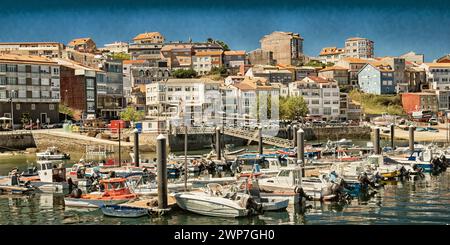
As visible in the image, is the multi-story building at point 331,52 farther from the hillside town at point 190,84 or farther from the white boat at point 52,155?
the white boat at point 52,155

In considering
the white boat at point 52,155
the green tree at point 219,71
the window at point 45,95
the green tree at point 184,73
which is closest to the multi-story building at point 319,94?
the green tree at point 219,71

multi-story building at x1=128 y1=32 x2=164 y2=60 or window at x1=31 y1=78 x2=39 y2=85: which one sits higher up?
multi-story building at x1=128 y1=32 x2=164 y2=60

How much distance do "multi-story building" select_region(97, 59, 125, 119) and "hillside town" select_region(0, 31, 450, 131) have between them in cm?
4

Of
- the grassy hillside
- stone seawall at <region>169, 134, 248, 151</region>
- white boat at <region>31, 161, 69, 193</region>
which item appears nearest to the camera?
white boat at <region>31, 161, 69, 193</region>

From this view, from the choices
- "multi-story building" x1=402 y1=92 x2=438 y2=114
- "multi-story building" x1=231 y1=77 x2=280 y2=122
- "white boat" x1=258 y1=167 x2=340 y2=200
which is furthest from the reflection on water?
"multi-story building" x1=231 y1=77 x2=280 y2=122

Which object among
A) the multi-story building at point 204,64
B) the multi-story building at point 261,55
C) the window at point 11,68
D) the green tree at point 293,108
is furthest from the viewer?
the green tree at point 293,108

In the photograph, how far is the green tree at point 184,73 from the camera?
2296 centimetres

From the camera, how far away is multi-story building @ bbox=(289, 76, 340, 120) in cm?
2500

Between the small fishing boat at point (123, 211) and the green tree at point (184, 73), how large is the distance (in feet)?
49.8

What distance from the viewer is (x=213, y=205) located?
283 inches

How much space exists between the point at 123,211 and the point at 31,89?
3.71m

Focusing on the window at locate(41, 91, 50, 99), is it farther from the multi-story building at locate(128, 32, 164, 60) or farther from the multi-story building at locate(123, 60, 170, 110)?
the multi-story building at locate(123, 60, 170, 110)
